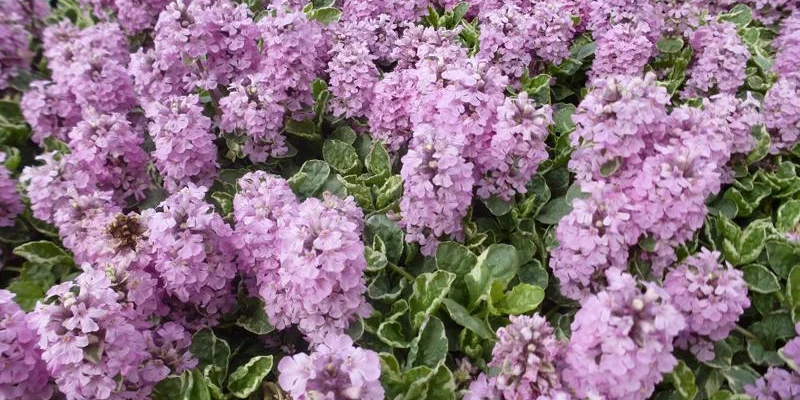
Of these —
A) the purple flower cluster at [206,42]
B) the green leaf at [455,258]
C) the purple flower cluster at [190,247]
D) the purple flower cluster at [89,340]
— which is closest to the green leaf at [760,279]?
the green leaf at [455,258]

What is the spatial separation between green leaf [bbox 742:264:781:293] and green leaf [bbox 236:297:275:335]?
76.1 inches

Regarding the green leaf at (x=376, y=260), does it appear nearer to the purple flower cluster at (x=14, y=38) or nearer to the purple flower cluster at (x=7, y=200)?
the purple flower cluster at (x=7, y=200)

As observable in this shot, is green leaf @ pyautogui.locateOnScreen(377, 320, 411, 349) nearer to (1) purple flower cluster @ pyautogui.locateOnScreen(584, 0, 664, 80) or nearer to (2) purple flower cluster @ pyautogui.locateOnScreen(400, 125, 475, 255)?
(2) purple flower cluster @ pyautogui.locateOnScreen(400, 125, 475, 255)

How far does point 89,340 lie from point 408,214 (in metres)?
1.23

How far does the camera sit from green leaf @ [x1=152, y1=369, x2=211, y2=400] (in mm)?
2227

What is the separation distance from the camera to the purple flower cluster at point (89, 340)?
6.23 feet

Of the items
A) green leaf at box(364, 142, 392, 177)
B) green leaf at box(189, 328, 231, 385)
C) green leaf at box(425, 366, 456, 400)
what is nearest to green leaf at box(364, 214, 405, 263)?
green leaf at box(364, 142, 392, 177)

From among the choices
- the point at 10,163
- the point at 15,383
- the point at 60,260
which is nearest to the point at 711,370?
the point at 15,383

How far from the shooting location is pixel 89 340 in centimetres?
193

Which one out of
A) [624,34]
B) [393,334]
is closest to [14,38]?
[393,334]

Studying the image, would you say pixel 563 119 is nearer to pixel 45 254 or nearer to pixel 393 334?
pixel 393 334

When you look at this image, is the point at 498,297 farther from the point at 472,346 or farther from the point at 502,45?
the point at 502,45

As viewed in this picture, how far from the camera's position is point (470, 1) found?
390 cm

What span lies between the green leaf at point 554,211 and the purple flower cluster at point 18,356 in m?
2.05
